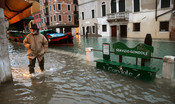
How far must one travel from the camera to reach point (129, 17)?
73.5 feet

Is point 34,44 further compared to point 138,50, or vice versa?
point 34,44

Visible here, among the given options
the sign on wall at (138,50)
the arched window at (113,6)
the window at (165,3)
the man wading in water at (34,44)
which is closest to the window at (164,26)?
the window at (165,3)

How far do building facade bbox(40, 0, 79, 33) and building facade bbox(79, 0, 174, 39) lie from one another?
35.0 feet

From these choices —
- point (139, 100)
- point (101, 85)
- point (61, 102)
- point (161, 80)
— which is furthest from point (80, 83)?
point (161, 80)

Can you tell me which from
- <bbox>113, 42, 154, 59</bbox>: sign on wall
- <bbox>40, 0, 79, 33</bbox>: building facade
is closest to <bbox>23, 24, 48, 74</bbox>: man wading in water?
<bbox>113, 42, 154, 59</bbox>: sign on wall

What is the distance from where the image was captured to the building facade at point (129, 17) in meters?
18.6

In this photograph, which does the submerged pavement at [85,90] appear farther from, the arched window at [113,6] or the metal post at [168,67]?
the arched window at [113,6]

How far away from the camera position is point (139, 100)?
11.2ft

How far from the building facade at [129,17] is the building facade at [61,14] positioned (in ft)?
35.0

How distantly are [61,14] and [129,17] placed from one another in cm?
2320

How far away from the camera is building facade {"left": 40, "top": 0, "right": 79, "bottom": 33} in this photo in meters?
39.9

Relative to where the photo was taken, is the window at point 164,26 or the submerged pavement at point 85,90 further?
the window at point 164,26

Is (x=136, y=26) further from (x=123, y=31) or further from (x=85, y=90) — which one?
(x=85, y=90)

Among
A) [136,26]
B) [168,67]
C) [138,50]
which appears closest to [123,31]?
[136,26]
